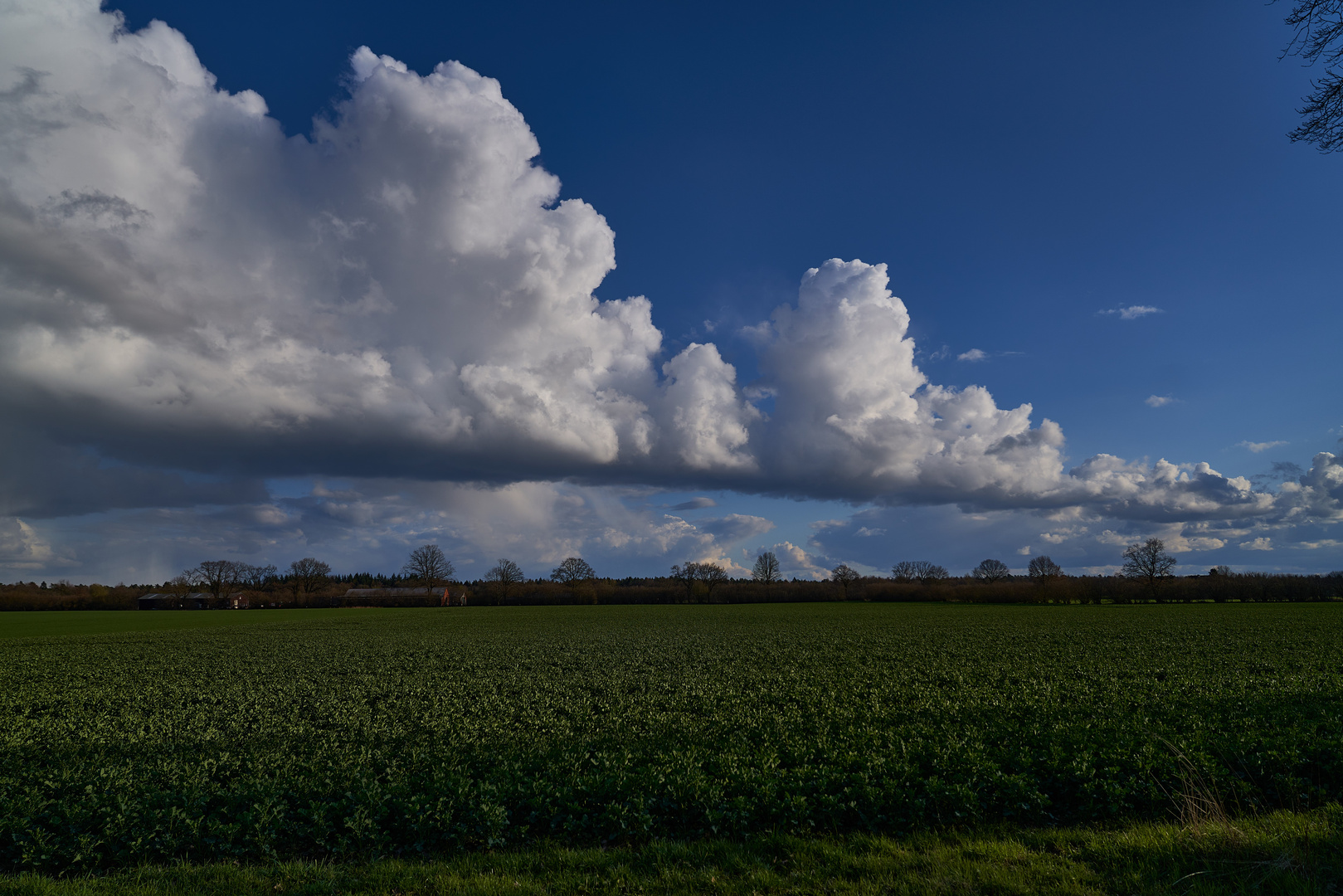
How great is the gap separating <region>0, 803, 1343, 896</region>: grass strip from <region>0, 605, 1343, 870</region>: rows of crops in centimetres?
92

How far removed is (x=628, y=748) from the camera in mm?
15336

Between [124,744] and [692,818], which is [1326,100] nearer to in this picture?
[692,818]

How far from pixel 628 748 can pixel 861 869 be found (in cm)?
752

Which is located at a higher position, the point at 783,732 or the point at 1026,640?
the point at 783,732

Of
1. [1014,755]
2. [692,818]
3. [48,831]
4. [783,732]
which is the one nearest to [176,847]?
[48,831]

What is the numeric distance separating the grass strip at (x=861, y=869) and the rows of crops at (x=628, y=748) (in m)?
0.92

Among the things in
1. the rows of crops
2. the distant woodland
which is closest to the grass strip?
the rows of crops

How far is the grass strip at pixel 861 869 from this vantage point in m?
8.23

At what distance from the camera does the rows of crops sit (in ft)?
36.6

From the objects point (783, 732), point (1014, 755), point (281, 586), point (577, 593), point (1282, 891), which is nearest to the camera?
point (1282, 891)

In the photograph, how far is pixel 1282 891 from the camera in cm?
751

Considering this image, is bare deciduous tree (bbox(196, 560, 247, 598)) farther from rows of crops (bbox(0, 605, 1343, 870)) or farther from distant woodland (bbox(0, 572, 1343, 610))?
rows of crops (bbox(0, 605, 1343, 870))

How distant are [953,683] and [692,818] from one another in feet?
60.9

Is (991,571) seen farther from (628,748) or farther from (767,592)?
(628,748)
